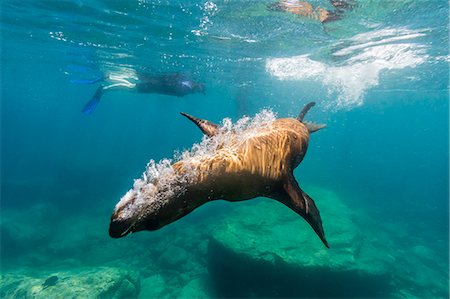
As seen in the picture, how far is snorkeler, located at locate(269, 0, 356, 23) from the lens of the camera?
12.2 meters

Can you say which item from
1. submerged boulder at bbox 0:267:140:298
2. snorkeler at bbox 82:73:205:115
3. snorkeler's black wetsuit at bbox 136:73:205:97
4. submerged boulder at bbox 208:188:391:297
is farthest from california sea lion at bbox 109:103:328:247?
snorkeler's black wetsuit at bbox 136:73:205:97

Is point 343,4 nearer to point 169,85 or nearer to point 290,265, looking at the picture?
point 290,265

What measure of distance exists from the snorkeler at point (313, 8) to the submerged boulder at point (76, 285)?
13.2 metres

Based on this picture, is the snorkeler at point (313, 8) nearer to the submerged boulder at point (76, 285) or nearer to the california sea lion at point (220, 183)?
the california sea lion at point (220, 183)

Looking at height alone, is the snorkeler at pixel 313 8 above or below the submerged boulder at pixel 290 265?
above

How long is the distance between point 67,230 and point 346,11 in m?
20.5

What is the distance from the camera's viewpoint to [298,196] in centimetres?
310

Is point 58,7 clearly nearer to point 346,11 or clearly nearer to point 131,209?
point 346,11

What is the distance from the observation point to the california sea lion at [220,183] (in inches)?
90.8

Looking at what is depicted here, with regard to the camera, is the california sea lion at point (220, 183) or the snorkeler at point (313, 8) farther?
the snorkeler at point (313, 8)

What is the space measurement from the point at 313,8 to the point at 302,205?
12.3 m

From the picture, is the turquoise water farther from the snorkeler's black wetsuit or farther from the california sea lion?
the california sea lion

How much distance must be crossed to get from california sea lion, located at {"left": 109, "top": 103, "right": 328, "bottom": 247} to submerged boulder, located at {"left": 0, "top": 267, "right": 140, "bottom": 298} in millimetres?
10266

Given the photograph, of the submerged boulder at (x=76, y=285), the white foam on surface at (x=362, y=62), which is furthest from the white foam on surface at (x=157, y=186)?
the white foam on surface at (x=362, y=62)
